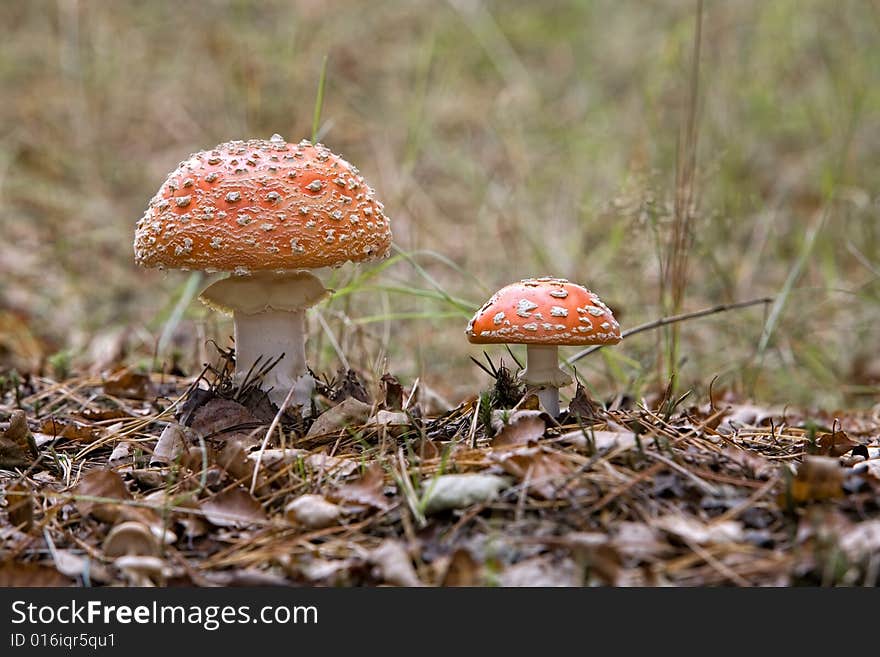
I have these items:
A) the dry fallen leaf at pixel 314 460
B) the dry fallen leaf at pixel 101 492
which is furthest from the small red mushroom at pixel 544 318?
the dry fallen leaf at pixel 101 492

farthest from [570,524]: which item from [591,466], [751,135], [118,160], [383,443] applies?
[118,160]

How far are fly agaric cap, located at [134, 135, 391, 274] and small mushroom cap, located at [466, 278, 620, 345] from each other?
59 cm

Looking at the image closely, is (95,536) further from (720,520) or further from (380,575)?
(720,520)

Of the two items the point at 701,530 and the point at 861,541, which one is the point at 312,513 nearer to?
the point at 701,530

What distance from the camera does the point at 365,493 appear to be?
2.79 m

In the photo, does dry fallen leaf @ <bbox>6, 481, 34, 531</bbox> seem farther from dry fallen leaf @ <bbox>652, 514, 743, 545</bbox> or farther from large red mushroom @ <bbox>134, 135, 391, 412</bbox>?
dry fallen leaf @ <bbox>652, 514, 743, 545</bbox>

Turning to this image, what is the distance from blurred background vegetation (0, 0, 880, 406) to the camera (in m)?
6.22

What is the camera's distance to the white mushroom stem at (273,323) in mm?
3713

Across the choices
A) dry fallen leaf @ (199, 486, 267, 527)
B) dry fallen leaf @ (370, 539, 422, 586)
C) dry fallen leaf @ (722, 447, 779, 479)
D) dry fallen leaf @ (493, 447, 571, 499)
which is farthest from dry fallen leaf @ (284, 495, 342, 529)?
dry fallen leaf @ (722, 447, 779, 479)

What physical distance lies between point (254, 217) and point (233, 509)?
1.11 m

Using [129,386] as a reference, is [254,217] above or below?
above

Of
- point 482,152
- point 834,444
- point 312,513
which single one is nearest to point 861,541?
point 834,444

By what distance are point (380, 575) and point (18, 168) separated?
27.1ft

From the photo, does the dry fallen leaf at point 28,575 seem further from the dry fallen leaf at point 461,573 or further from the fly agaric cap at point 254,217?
the fly agaric cap at point 254,217
